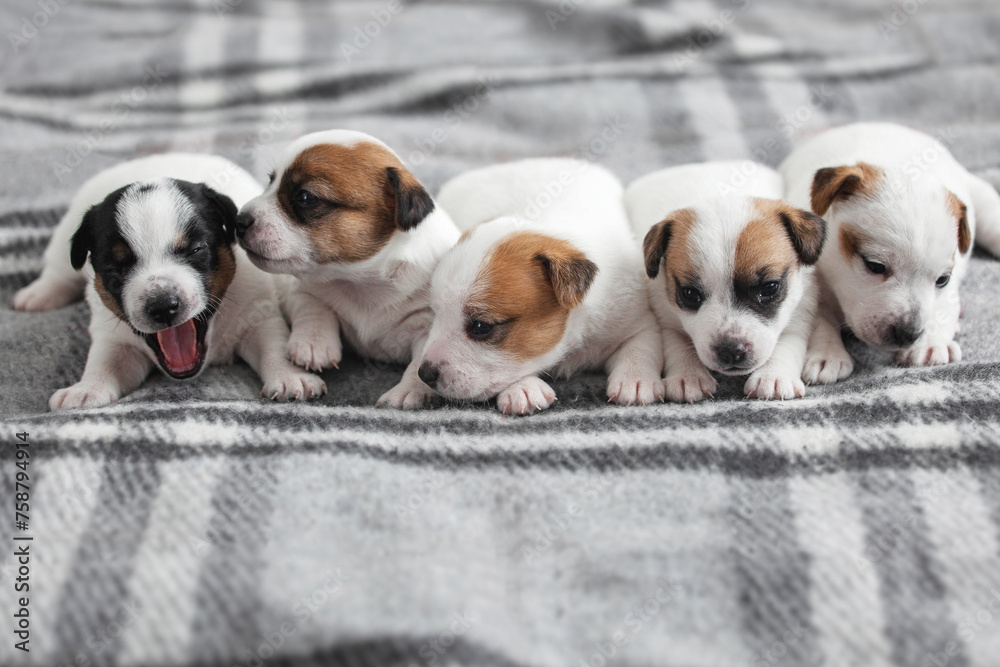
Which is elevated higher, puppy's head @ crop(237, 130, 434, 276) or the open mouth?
puppy's head @ crop(237, 130, 434, 276)

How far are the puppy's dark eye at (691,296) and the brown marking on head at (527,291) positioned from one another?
0.34 m

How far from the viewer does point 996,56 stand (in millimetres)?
5590

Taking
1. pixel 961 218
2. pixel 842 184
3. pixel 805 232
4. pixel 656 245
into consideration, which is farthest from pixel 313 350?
pixel 961 218

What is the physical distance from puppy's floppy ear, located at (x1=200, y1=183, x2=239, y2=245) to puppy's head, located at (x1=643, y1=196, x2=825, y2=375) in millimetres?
1604

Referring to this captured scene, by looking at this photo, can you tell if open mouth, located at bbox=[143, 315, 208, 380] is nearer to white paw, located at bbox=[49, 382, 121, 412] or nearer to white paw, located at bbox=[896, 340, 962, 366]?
white paw, located at bbox=[49, 382, 121, 412]

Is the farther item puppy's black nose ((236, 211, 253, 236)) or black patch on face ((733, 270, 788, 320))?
puppy's black nose ((236, 211, 253, 236))

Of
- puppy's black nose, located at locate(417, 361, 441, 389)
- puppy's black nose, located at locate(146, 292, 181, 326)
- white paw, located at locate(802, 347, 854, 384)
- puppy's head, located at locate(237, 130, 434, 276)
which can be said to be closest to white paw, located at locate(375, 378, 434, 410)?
puppy's black nose, located at locate(417, 361, 441, 389)

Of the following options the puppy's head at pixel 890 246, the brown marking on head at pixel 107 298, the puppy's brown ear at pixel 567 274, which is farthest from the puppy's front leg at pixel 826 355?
the brown marking on head at pixel 107 298

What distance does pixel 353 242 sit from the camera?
3.10 metres

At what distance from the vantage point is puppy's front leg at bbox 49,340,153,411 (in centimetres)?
301

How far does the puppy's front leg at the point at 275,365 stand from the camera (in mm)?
3053

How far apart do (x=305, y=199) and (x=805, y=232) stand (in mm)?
1824

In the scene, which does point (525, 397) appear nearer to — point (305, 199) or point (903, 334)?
point (305, 199)

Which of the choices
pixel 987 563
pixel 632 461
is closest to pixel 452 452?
pixel 632 461
